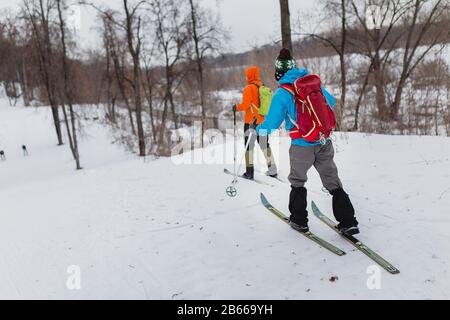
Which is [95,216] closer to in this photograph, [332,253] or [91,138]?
[332,253]

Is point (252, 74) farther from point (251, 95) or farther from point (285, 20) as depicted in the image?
point (285, 20)

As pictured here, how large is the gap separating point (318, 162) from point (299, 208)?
62 cm

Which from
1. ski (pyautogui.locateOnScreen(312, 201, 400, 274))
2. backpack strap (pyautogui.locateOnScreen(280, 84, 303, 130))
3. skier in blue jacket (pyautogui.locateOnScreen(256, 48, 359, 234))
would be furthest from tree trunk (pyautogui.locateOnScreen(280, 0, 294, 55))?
ski (pyautogui.locateOnScreen(312, 201, 400, 274))

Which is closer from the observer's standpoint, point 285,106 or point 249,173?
point 285,106

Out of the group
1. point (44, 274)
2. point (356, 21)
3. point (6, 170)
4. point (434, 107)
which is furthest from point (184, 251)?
point (6, 170)

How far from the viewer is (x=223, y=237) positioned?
4.36m

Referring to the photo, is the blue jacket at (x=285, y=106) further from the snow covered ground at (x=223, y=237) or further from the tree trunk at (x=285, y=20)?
the tree trunk at (x=285, y=20)

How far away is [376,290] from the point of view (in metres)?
2.99

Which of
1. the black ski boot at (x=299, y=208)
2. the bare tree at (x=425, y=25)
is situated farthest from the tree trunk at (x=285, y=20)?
the bare tree at (x=425, y=25)

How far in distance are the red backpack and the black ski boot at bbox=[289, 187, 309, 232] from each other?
67 centimetres

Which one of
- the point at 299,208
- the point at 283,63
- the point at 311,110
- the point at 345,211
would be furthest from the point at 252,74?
the point at 345,211

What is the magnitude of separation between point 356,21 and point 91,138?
76.8ft

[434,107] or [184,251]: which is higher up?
[434,107]

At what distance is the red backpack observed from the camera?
142 inches
